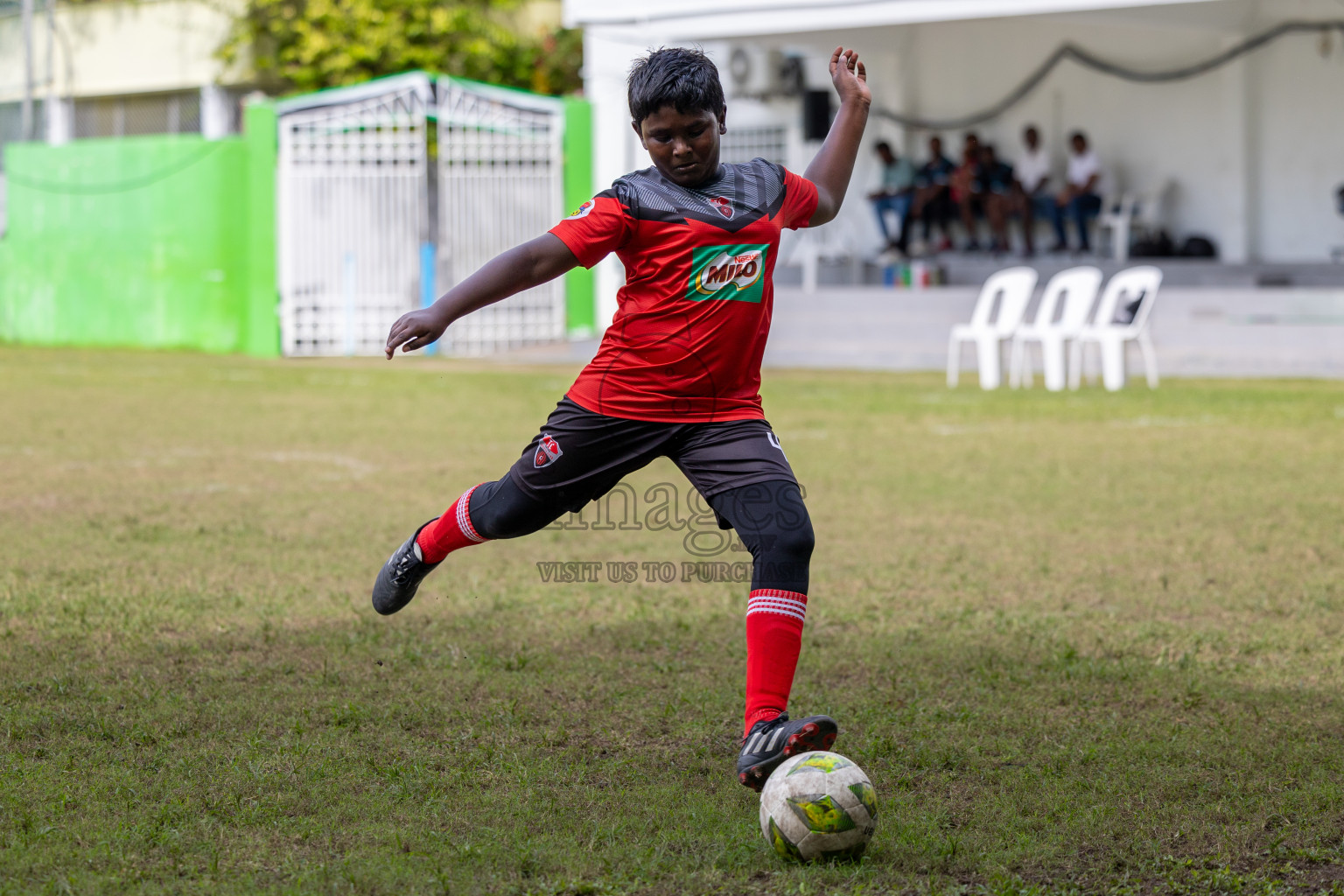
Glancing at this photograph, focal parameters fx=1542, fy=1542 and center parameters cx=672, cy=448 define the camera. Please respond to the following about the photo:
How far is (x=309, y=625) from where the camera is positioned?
5523 millimetres

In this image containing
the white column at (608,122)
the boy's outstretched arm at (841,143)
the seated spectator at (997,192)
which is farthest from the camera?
the seated spectator at (997,192)

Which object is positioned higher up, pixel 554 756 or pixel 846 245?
pixel 846 245

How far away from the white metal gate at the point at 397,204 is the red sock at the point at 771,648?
16.8 m

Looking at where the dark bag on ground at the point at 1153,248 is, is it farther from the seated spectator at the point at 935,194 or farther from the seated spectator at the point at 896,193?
the seated spectator at the point at 896,193

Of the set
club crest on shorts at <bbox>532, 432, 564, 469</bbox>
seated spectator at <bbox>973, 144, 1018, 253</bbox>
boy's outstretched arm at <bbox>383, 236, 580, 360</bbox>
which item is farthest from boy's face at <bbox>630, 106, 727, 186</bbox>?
seated spectator at <bbox>973, 144, 1018, 253</bbox>

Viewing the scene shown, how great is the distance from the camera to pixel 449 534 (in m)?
4.66

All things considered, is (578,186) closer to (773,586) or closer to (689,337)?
(689,337)

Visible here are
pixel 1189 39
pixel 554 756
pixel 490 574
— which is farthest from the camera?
pixel 1189 39

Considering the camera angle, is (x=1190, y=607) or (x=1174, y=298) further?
(x=1174, y=298)

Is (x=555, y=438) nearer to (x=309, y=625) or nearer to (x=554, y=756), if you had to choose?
(x=554, y=756)

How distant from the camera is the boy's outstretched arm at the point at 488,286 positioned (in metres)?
3.71

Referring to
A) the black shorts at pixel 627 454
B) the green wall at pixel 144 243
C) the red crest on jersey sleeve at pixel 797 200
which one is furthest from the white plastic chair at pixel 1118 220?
the black shorts at pixel 627 454

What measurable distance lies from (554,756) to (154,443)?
25.1ft

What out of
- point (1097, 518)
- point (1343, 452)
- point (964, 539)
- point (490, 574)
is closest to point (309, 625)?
point (490, 574)
